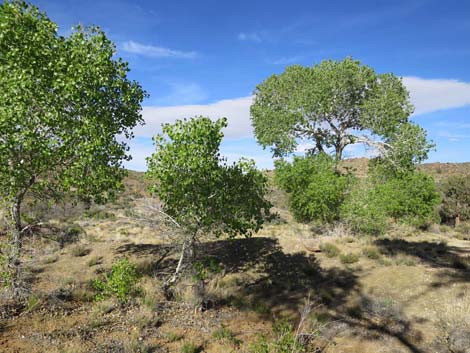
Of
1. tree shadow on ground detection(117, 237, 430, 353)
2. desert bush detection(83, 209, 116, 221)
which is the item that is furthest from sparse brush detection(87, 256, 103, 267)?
desert bush detection(83, 209, 116, 221)

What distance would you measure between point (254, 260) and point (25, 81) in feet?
41.9

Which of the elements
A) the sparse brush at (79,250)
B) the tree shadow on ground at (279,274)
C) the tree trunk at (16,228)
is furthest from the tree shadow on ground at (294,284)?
the tree trunk at (16,228)

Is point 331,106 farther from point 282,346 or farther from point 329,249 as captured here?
point 282,346

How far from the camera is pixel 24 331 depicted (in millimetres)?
10336

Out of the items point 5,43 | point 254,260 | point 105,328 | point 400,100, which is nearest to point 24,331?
point 105,328

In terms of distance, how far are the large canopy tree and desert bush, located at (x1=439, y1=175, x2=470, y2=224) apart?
54.6ft

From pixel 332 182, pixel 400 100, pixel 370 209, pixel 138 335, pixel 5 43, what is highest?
pixel 400 100

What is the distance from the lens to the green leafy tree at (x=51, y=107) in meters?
10.3

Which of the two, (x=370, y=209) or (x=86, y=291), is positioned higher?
(x=370, y=209)

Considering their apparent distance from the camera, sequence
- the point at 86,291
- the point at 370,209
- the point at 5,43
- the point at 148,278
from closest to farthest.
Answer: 1. the point at 5,43
2. the point at 86,291
3. the point at 148,278
4. the point at 370,209

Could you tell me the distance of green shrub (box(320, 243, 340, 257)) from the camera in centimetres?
1897

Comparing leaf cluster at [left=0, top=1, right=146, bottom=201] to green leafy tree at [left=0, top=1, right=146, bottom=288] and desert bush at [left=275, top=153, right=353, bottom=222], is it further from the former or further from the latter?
desert bush at [left=275, top=153, right=353, bottom=222]

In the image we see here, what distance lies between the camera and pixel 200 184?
11594 millimetres

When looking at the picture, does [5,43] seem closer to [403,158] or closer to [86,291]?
[86,291]
